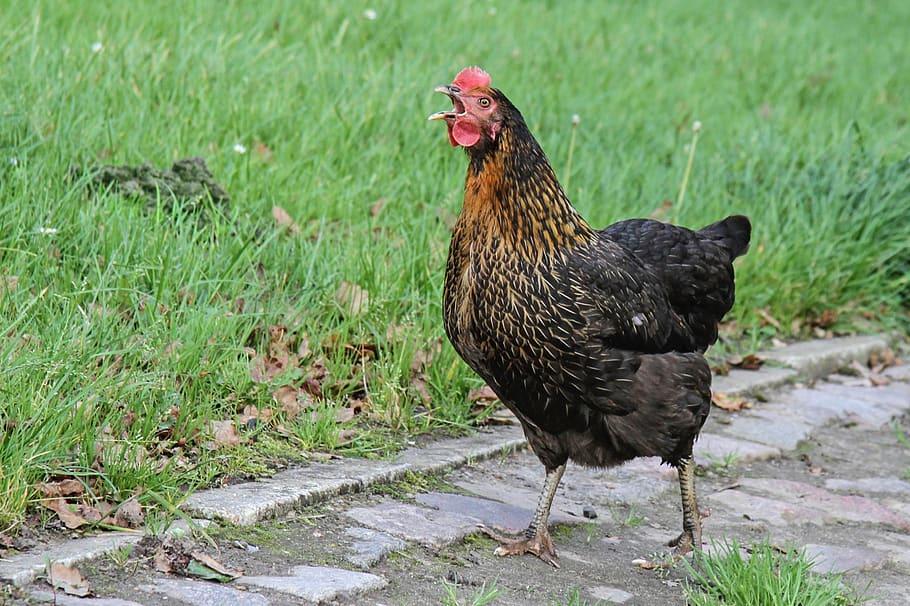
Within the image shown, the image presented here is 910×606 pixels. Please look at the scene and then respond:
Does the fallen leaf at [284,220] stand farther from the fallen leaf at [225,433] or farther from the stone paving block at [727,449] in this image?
→ the stone paving block at [727,449]

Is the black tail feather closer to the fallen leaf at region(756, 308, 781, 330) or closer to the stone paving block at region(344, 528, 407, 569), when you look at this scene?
the stone paving block at region(344, 528, 407, 569)

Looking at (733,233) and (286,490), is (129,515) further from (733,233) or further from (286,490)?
(733,233)

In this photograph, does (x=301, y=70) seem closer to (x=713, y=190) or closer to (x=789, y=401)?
(x=713, y=190)

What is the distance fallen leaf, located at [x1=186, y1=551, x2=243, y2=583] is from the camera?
2994 millimetres

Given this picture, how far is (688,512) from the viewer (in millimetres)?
3893

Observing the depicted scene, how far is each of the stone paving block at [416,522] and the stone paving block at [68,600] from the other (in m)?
0.96

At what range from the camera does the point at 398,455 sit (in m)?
4.15

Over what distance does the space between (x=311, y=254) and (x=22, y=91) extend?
A: 1.76 meters

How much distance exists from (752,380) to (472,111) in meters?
2.92

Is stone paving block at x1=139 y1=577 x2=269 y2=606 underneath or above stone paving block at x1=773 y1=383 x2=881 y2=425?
underneath

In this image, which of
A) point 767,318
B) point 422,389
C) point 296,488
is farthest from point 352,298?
point 767,318

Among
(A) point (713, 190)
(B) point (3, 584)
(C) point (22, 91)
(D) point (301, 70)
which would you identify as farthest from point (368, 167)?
(B) point (3, 584)

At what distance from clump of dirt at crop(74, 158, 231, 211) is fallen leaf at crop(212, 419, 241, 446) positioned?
1.36 metres

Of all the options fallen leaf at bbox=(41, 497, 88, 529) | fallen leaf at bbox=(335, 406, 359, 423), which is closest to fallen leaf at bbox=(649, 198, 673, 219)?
fallen leaf at bbox=(335, 406, 359, 423)
